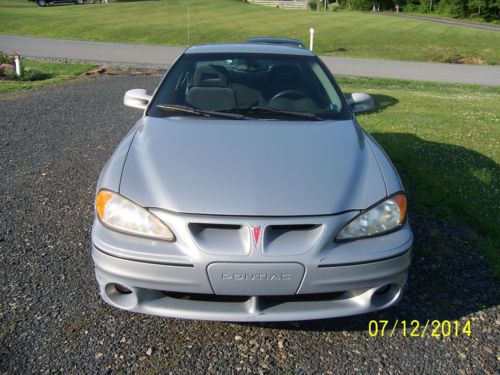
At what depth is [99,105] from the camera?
9.87m

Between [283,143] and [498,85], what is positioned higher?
[283,143]

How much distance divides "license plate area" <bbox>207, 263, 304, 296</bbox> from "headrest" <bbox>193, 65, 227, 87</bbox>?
2214 mm

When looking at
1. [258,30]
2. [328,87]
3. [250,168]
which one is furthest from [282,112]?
[258,30]

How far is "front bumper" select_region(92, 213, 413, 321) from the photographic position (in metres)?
2.43

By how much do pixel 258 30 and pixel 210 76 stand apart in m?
29.9

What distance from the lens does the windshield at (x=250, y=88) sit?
3.76 m

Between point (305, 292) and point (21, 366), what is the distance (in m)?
1.46

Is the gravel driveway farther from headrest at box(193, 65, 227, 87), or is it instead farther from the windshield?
headrest at box(193, 65, 227, 87)

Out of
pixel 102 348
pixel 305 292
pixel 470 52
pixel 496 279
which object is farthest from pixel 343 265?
pixel 470 52

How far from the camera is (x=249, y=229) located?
247cm

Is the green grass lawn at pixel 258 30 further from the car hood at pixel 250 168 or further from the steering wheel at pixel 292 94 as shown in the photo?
the car hood at pixel 250 168

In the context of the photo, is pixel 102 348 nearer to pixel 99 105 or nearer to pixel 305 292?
pixel 305 292

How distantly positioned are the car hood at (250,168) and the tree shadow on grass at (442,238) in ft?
2.68

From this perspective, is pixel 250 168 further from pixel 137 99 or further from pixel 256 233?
pixel 137 99
